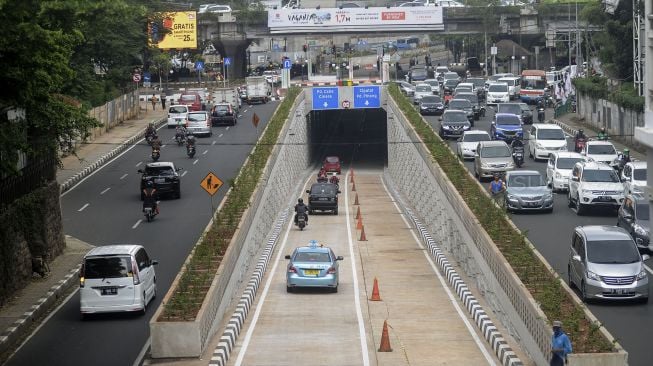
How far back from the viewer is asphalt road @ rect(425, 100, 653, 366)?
25.2 m

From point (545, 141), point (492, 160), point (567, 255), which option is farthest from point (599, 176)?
point (545, 141)

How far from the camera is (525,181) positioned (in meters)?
44.6

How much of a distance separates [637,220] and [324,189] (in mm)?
21353

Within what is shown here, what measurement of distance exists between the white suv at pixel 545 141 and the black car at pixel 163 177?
18.3 metres

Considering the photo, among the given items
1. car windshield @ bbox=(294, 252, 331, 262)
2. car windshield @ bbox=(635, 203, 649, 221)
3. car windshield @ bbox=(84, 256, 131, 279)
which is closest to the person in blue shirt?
car windshield @ bbox=(84, 256, 131, 279)

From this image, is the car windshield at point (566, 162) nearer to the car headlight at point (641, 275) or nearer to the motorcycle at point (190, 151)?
the car headlight at point (641, 275)

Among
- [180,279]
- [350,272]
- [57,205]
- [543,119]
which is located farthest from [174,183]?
[543,119]

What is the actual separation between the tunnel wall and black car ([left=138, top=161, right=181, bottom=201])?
10.3 m

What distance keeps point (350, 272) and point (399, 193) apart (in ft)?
91.2

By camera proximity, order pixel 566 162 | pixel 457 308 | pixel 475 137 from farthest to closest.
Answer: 1. pixel 475 137
2. pixel 566 162
3. pixel 457 308

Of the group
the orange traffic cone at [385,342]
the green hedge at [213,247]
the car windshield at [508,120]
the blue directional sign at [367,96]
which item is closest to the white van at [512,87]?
the blue directional sign at [367,96]

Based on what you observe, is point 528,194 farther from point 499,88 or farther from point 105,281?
point 499,88

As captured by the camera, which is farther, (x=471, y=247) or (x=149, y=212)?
(x=149, y=212)

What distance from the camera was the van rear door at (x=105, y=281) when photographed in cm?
2867
